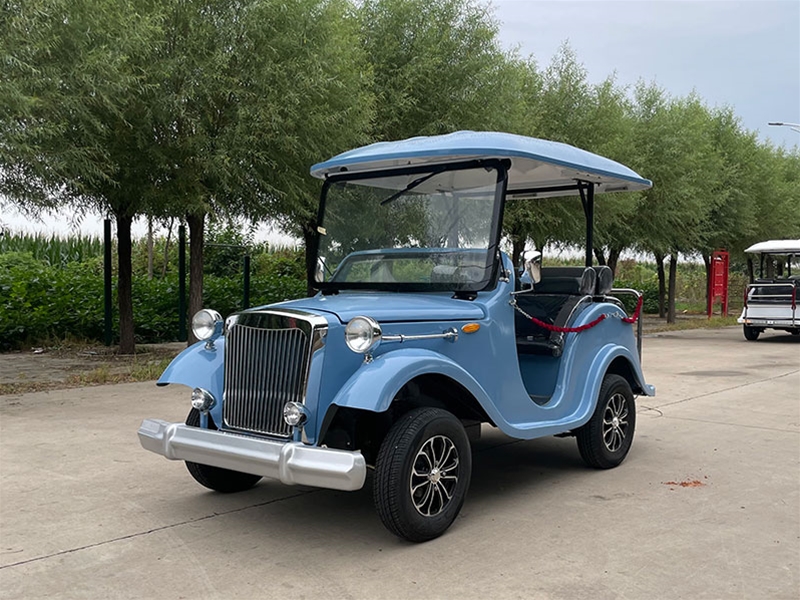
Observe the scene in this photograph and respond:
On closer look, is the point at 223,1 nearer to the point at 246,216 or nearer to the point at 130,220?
the point at 246,216

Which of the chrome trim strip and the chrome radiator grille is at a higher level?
the chrome trim strip

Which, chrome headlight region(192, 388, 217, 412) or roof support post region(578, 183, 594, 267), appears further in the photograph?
roof support post region(578, 183, 594, 267)

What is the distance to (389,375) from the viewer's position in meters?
4.50

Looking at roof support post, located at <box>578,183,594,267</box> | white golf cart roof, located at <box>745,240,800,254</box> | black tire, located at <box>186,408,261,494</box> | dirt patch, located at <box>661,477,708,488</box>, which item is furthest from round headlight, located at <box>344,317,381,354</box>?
white golf cart roof, located at <box>745,240,800,254</box>

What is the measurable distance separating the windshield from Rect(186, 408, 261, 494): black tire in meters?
1.50

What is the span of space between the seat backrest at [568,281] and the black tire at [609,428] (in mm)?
761

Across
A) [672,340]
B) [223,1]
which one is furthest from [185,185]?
[672,340]

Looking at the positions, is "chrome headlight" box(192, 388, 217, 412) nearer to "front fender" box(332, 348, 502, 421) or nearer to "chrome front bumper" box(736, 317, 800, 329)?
"front fender" box(332, 348, 502, 421)

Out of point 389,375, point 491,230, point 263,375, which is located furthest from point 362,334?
point 491,230

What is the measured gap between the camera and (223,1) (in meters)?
11.5

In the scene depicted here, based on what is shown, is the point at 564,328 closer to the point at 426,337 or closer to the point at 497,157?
the point at 497,157

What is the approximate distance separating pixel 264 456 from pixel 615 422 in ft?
11.0

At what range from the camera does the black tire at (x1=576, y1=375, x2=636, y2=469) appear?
6.45m

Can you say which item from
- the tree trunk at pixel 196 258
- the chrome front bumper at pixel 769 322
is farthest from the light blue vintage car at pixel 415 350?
the chrome front bumper at pixel 769 322
